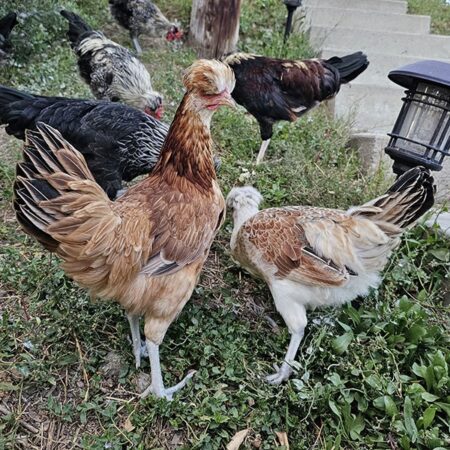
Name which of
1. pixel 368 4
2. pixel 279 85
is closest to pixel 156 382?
pixel 279 85

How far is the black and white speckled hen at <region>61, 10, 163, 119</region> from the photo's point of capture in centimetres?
441

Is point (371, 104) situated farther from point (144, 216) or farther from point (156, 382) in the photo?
point (156, 382)

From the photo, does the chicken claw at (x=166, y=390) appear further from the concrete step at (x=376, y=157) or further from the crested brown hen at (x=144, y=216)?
the concrete step at (x=376, y=157)

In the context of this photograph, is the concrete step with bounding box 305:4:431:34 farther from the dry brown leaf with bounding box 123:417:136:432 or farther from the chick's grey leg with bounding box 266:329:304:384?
the dry brown leaf with bounding box 123:417:136:432

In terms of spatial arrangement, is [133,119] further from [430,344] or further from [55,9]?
[55,9]

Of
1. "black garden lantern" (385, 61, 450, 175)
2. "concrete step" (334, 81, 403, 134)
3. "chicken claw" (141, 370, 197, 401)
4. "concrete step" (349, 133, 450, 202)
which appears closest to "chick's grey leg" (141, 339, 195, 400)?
"chicken claw" (141, 370, 197, 401)

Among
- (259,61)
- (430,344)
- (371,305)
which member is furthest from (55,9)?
(430,344)

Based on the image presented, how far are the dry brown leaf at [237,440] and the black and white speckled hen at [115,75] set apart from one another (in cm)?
323

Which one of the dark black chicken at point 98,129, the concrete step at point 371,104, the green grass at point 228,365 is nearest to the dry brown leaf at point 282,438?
the green grass at point 228,365

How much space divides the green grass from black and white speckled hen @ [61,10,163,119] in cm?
180

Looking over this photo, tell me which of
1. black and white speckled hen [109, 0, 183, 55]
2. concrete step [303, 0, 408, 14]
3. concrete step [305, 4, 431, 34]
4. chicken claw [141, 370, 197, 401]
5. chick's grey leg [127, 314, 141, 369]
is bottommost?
chicken claw [141, 370, 197, 401]

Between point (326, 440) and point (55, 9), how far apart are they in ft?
20.7

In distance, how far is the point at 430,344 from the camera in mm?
2455

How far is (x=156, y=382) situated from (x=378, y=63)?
5.92 meters
